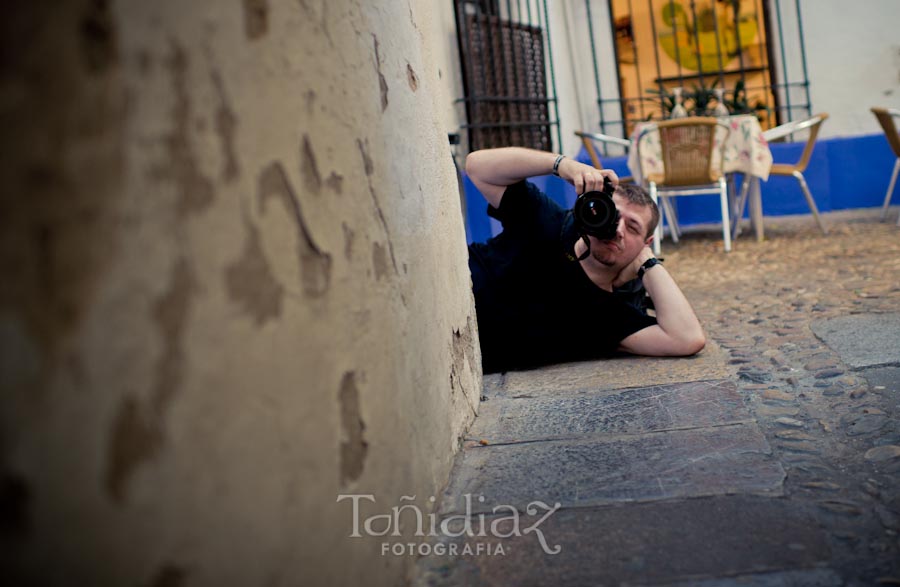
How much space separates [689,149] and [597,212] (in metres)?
3.52

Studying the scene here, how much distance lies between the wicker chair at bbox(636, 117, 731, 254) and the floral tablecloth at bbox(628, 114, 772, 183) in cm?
6

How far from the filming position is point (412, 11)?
1.80 metres

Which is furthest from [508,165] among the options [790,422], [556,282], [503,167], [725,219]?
[725,219]

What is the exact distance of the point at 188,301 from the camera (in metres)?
0.65

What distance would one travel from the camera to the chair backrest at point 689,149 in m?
5.45

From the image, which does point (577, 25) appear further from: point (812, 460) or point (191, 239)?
point (191, 239)

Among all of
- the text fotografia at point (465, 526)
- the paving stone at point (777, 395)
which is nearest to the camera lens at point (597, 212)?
the paving stone at point (777, 395)

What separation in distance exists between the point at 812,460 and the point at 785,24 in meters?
7.71

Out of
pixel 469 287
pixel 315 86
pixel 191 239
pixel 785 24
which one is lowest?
pixel 469 287

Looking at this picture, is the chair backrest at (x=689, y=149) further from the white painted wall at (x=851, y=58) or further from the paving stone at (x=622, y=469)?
the paving stone at (x=622, y=469)

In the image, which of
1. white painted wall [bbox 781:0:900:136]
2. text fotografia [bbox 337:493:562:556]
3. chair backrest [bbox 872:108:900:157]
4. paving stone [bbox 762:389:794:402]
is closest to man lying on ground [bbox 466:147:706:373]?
paving stone [bbox 762:389:794:402]

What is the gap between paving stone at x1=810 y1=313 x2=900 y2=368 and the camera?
7.52ft

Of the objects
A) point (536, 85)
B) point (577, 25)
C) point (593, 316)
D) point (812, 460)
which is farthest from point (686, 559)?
point (577, 25)

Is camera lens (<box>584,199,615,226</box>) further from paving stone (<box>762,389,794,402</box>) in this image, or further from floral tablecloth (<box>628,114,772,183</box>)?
floral tablecloth (<box>628,114,772,183</box>)
